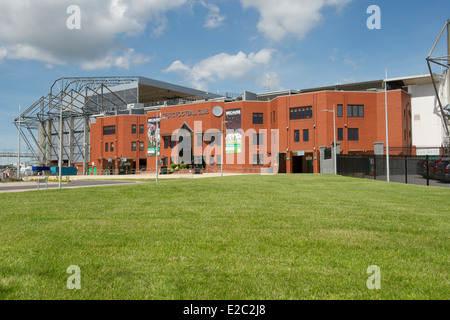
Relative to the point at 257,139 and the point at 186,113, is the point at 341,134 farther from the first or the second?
the point at 186,113

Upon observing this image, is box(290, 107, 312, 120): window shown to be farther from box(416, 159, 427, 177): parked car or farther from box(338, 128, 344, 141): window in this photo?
box(416, 159, 427, 177): parked car

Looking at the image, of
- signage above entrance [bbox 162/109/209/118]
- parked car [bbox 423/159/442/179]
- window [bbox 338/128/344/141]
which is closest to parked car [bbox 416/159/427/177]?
parked car [bbox 423/159/442/179]

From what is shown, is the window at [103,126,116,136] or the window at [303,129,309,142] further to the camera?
the window at [103,126,116,136]

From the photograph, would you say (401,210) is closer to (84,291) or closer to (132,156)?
(84,291)

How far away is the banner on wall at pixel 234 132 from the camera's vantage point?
60.5 metres

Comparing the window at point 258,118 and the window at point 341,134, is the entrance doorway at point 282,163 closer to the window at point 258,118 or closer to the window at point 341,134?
the window at point 258,118

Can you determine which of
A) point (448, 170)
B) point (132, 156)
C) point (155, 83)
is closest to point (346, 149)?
point (448, 170)

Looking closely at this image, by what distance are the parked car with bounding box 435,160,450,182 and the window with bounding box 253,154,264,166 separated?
35.0 meters

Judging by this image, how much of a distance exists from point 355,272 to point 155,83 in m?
83.8

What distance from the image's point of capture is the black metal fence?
23680 millimetres

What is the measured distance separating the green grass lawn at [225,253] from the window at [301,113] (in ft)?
151

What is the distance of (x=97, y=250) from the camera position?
6367mm

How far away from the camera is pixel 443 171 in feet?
77.8

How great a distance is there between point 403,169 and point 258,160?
99.5 feet
